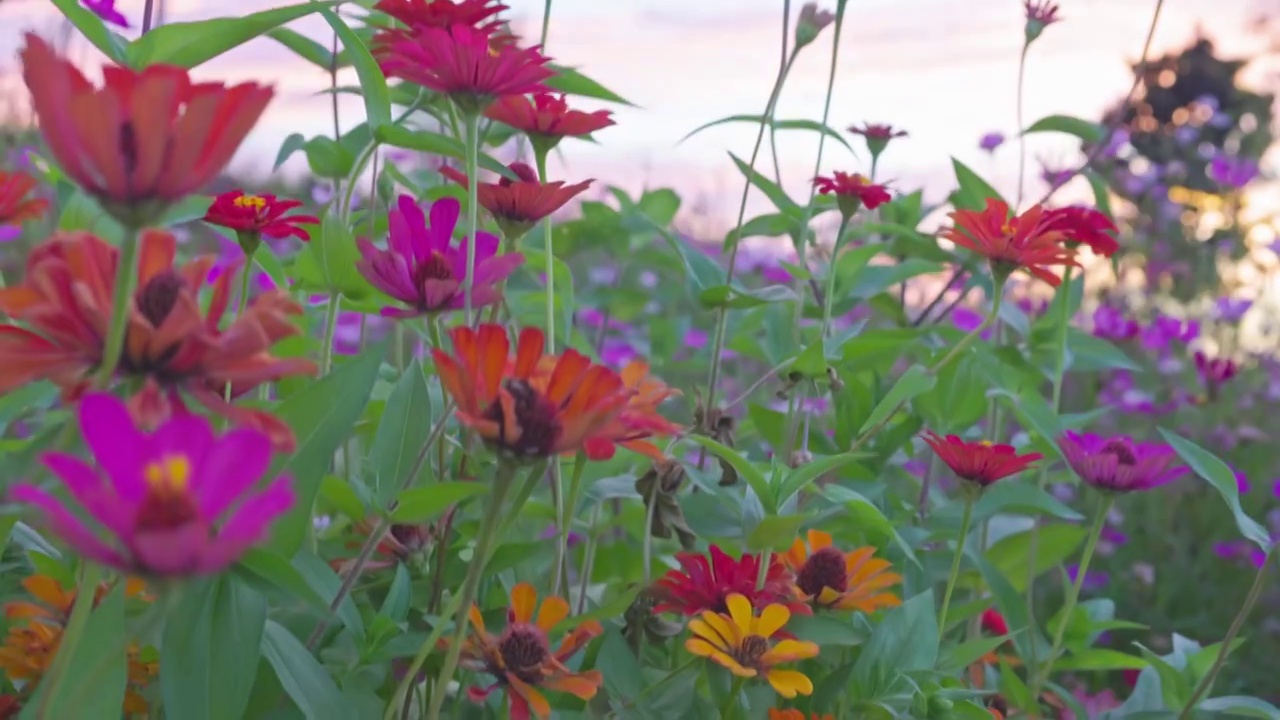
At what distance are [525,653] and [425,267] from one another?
18 centimetres

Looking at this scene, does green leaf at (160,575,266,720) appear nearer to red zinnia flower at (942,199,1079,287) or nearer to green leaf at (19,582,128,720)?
green leaf at (19,582,128,720)

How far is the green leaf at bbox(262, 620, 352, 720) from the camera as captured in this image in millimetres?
487

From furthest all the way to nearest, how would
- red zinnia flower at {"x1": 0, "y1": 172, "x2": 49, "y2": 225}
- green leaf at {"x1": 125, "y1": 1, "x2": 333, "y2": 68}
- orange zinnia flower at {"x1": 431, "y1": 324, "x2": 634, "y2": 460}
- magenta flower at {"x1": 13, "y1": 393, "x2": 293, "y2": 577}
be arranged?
1. red zinnia flower at {"x1": 0, "y1": 172, "x2": 49, "y2": 225}
2. green leaf at {"x1": 125, "y1": 1, "x2": 333, "y2": 68}
3. orange zinnia flower at {"x1": 431, "y1": 324, "x2": 634, "y2": 460}
4. magenta flower at {"x1": 13, "y1": 393, "x2": 293, "y2": 577}

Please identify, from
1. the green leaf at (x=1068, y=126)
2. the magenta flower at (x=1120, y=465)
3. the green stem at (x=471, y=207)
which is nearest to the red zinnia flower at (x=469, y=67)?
the green stem at (x=471, y=207)

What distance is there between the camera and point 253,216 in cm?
59

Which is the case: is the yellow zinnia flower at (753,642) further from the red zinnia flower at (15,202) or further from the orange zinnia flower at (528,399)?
the red zinnia flower at (15,202)

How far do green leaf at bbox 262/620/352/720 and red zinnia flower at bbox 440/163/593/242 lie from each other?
0.24m

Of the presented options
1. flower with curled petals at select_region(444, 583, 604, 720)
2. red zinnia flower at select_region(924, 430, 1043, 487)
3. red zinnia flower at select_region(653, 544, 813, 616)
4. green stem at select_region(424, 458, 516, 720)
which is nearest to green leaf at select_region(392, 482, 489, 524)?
green stem at select_region(424, 458, 516, 720)

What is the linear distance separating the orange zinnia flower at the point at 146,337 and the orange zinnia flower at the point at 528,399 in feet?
0.21

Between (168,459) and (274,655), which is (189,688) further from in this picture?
(168,459)

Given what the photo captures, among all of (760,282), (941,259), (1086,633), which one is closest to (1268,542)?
(1086,633)

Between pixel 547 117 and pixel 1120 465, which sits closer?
pixel 547 117

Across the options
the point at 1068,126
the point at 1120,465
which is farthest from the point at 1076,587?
the point at 1068,126

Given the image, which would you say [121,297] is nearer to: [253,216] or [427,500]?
[427,500]
